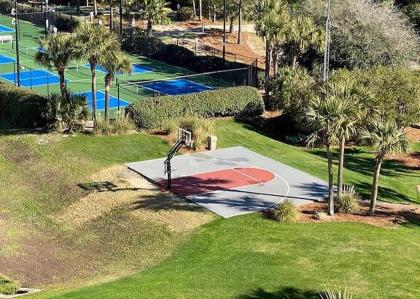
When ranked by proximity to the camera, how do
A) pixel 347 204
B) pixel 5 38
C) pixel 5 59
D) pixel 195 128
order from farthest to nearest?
pixel 5 38 < pixel 5 59 < pixel 195 128 < pixel 347 204

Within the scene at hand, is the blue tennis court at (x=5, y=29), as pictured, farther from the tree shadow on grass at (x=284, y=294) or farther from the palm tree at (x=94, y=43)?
the tree shadow on grass at (x=284, y=294)

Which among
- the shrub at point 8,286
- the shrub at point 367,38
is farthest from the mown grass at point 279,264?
the shrub at point 367,38

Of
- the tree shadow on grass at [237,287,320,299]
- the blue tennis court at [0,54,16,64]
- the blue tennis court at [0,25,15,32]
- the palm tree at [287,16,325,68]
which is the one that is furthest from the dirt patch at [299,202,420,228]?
the blue tennis court at [0,25,15,32]

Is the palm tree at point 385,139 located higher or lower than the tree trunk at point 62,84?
lower

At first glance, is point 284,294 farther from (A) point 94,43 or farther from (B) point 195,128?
(A) point 94,43

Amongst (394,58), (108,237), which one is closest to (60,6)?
(394,58)

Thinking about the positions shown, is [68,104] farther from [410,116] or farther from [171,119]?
[410,116]

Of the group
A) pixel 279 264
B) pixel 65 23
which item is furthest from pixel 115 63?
pixel 65 23
